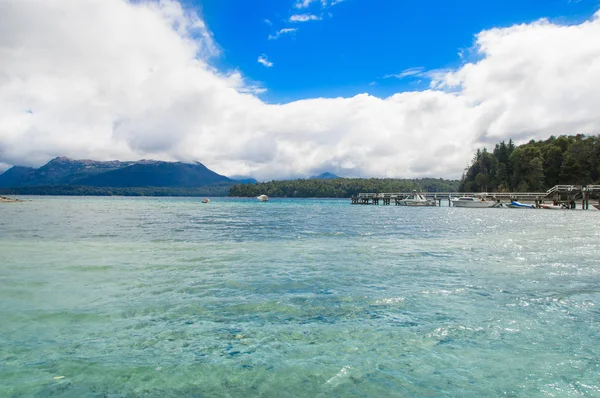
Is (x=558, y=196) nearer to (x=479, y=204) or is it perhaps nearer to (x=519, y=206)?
(x=519, y=206)

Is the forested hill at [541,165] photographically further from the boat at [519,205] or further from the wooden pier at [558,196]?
the boat at [519,205]

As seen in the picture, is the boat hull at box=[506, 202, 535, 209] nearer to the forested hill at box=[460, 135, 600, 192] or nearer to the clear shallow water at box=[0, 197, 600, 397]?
the forested hill at box=[460, 135, 600, 192]

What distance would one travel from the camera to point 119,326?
9.23 meters

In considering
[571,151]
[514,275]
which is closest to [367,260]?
[514,275]

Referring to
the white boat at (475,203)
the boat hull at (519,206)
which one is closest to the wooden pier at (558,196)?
the boat hull at (519,206)

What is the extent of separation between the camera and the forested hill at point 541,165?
385ft

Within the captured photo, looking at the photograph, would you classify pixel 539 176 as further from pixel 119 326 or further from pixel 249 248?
pixel 119 326

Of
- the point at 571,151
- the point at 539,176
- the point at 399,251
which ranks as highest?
the point at 571,151

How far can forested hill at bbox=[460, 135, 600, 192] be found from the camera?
4626 inches

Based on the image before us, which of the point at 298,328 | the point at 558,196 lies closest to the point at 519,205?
the point at 558,196

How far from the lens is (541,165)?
125375 millimetres

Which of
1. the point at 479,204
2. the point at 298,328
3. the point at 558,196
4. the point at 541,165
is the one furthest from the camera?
the point at 541,165

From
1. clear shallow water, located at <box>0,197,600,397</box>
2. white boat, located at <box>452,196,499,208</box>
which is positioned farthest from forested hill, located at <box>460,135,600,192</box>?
clear shallow water, located at <box>0,197,600,397</box>

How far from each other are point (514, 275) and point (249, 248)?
14616mm
